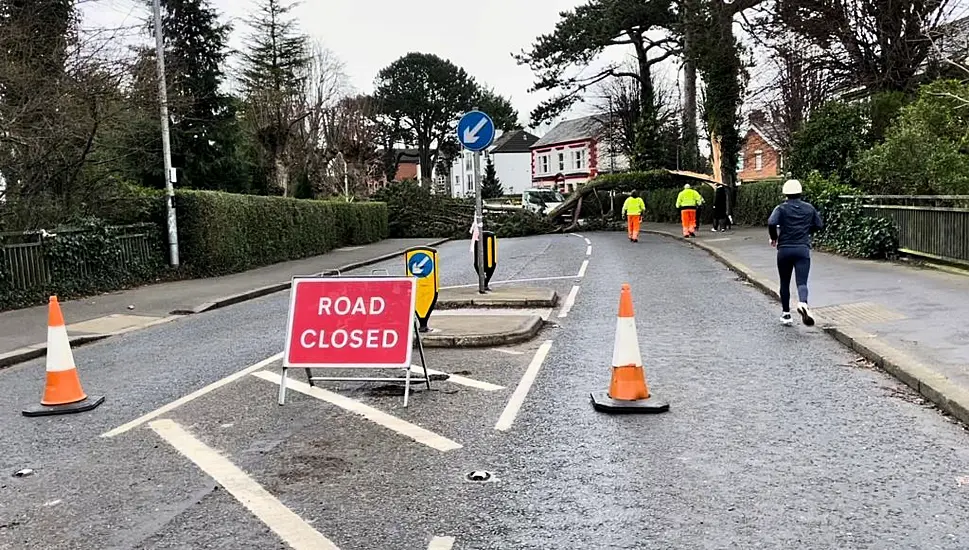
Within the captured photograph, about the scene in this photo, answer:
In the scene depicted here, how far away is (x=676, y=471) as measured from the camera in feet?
15.8

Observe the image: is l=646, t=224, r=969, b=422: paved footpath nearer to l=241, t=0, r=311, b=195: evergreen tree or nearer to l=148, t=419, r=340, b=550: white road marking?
l=148, t=419, r=340, b=550: white road marking

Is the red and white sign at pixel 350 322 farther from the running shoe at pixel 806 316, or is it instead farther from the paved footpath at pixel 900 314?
the running shoe at pixel 806 316

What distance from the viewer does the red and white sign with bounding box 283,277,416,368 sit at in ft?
22.2

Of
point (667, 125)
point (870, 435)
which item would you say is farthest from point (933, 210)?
point (667, 125)

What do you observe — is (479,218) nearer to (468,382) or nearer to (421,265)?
(421,265)

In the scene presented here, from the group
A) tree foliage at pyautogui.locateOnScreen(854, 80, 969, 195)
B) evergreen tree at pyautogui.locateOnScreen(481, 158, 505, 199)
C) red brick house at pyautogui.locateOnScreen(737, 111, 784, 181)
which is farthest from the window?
tree foliage at pyautogui.locateOnScreen(854, 80, 969, 195)

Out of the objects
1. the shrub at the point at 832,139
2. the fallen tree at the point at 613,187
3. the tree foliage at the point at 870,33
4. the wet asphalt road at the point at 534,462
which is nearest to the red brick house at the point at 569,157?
the fallen tree at the point at 613,187

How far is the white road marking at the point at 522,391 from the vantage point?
5.95m

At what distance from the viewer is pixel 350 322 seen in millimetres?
6891

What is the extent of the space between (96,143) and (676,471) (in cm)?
1578

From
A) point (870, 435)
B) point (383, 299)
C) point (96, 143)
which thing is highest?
point (96, 143)

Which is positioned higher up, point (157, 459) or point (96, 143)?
point (96, 143)

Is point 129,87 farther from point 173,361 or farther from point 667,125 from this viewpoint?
point 667,125

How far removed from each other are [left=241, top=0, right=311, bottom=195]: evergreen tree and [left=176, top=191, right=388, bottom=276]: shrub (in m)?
8.33
